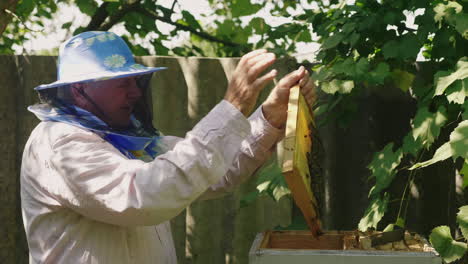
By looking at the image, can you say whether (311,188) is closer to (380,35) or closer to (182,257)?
(380,35)

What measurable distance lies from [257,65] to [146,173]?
1.77 feet

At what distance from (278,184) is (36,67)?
1.71 m

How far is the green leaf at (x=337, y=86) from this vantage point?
315cm

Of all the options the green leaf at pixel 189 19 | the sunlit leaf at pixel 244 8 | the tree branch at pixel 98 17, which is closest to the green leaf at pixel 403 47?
the sunlit leaf at pixel 244 8

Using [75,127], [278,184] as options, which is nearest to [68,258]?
[75,127]

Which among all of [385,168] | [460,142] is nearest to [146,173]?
[460,142]

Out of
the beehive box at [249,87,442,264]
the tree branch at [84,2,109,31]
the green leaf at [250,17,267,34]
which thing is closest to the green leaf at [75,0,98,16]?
the tree branch at [84,2,109,31]

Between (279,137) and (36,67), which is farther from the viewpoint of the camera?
(36,67)

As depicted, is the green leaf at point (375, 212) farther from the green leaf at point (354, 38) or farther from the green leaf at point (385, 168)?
the green leaf at point (354, 38)

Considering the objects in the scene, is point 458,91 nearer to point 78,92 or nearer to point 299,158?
point 299,158

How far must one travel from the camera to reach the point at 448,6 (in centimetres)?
286

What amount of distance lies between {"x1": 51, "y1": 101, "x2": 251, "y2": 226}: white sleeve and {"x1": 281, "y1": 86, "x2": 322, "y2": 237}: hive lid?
0.20 m

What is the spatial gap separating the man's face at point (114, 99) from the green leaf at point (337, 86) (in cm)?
106

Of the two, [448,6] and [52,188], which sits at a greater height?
[448,6]
